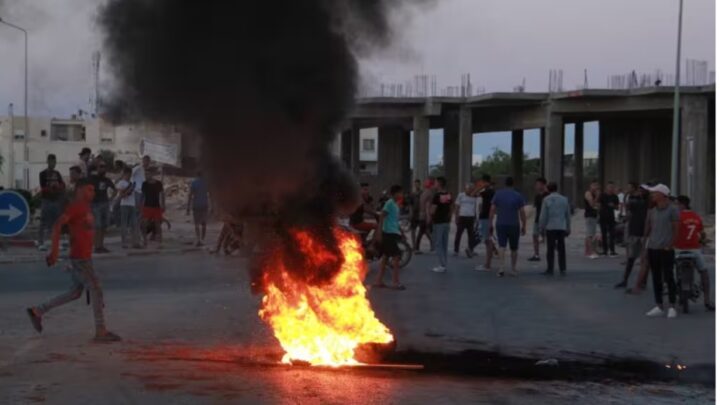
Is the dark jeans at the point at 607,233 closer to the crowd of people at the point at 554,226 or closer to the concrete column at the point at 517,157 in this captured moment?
the crowd of people at the point at 554,226

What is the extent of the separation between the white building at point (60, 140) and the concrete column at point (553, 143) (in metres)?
20.6

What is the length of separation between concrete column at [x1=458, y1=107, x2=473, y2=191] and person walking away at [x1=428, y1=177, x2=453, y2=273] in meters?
27.0

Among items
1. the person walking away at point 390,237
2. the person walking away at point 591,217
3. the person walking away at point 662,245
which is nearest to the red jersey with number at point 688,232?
the person walking away at point 662,245

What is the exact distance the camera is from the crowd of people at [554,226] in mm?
11109

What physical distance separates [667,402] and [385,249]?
6.96 meters

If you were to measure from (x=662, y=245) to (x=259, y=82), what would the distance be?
5795 mm

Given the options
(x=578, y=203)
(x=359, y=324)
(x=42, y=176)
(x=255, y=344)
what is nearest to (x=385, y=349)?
(x=359, y=324)

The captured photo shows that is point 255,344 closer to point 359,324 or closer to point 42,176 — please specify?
point 359,324

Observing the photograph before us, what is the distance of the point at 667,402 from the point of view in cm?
648

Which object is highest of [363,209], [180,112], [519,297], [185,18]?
[185,18]

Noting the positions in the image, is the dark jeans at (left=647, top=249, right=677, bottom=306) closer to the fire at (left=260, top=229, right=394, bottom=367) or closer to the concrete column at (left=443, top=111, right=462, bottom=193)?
the fire at (left=260, top=229, right=394, bottom=367)

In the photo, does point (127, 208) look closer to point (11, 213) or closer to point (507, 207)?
point (11, 213)

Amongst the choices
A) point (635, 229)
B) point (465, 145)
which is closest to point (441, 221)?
point (635, 229)

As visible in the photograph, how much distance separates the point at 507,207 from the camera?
50.5ft
